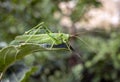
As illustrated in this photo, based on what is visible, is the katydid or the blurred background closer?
the katydid

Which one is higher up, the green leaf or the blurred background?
the green leaf

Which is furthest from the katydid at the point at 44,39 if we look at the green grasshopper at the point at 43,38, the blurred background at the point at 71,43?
the blurred background at the point at 71,43

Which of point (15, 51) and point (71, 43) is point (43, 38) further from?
point (71, 43)

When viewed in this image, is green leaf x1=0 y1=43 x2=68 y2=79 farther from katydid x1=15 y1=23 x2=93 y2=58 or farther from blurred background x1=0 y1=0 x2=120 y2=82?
blurred background x1=0 y1=0 x2=120 y2=82

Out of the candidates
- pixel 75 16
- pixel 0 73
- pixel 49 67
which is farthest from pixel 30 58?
pixel 0 73

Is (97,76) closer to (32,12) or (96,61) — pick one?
(96,61)

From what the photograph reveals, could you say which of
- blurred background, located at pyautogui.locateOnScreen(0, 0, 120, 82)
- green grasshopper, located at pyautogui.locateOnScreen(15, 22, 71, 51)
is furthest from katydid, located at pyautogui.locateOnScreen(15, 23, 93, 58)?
blurred background, located at pyautogui.locateOnScreen(0, 0, 120, 82)

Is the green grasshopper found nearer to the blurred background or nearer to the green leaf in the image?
the green leaf

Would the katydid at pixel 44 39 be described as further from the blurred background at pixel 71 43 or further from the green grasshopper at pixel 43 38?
the blurred background at pixel 71 43
